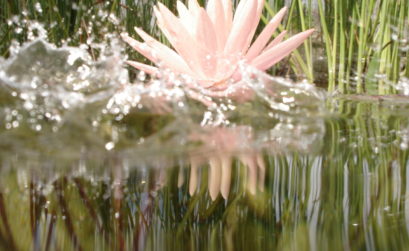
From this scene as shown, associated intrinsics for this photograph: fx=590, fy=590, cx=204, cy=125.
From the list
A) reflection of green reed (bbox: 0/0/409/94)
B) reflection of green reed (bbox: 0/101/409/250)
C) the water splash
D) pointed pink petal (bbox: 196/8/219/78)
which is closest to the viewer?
reflection of green reed (bbox: 0/101/409/250)

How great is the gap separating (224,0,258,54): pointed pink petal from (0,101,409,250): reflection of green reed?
0.39 meters

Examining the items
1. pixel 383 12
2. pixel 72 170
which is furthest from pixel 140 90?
pixel 383 12

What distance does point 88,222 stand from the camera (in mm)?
370

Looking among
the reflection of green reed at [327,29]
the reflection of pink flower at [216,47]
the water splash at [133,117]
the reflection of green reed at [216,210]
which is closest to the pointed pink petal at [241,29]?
the reflection of pink flower at [216,47]

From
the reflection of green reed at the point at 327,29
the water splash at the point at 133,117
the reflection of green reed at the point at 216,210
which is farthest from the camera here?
the reflection of green reed at the point at 327,29

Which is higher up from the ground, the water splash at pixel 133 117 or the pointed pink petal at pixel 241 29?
the pointed pink petal at pixel 241 29

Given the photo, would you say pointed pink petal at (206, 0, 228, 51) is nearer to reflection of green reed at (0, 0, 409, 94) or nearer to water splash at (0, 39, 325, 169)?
water splash at (0, 39, 325, 169)

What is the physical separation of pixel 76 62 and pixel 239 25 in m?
0.25

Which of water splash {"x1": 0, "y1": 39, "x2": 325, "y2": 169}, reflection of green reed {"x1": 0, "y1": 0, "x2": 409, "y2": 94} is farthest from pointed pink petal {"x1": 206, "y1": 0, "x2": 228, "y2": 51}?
reflection of green reed {"x1": 0, "y1": 0, "x2": 409, "y2": 94}

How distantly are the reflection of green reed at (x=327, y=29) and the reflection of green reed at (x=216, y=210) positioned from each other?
67 centimetres

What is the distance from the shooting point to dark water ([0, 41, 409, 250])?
1.19 ft

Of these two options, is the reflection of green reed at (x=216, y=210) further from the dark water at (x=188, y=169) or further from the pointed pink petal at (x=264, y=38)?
the pointed pink petal at (x=264, y=38)

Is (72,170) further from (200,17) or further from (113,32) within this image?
(113,32)

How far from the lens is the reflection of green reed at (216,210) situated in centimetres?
35
